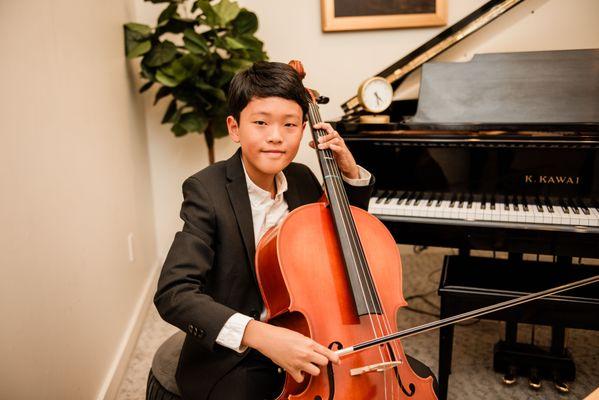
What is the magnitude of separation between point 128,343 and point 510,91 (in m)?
1.99

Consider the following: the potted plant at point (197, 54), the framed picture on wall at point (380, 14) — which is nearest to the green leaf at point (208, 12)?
the potted plant at point (197, 54)

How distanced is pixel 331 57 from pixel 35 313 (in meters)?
2.26

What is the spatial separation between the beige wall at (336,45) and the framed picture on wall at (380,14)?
2.6 inches

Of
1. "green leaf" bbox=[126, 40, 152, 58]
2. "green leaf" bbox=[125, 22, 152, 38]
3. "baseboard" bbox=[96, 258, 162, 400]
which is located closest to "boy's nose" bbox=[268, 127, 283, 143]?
"baseboard" bbox=[96, 258, 162, 400]

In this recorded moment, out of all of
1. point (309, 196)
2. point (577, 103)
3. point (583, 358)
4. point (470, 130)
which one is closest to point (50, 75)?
point (309, 196)

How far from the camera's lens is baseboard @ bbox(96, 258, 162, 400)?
6.31 ft

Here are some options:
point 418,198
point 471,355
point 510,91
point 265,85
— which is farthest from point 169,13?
point 471,355

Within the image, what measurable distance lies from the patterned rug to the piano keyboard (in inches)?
29.2

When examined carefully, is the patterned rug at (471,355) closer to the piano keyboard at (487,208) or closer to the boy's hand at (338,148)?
the piano keyboard at (487,208)

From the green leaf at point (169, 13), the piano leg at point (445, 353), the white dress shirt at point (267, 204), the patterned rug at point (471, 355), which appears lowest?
the patterned rug at point (471, 355)

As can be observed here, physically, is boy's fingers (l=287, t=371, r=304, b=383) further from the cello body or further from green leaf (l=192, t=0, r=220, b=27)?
green leaf (l=192, t=0, r=220, b=27)

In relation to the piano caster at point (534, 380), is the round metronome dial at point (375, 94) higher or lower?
higher

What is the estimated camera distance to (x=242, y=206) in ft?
4.38

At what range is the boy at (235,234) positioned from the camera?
3.79ft
